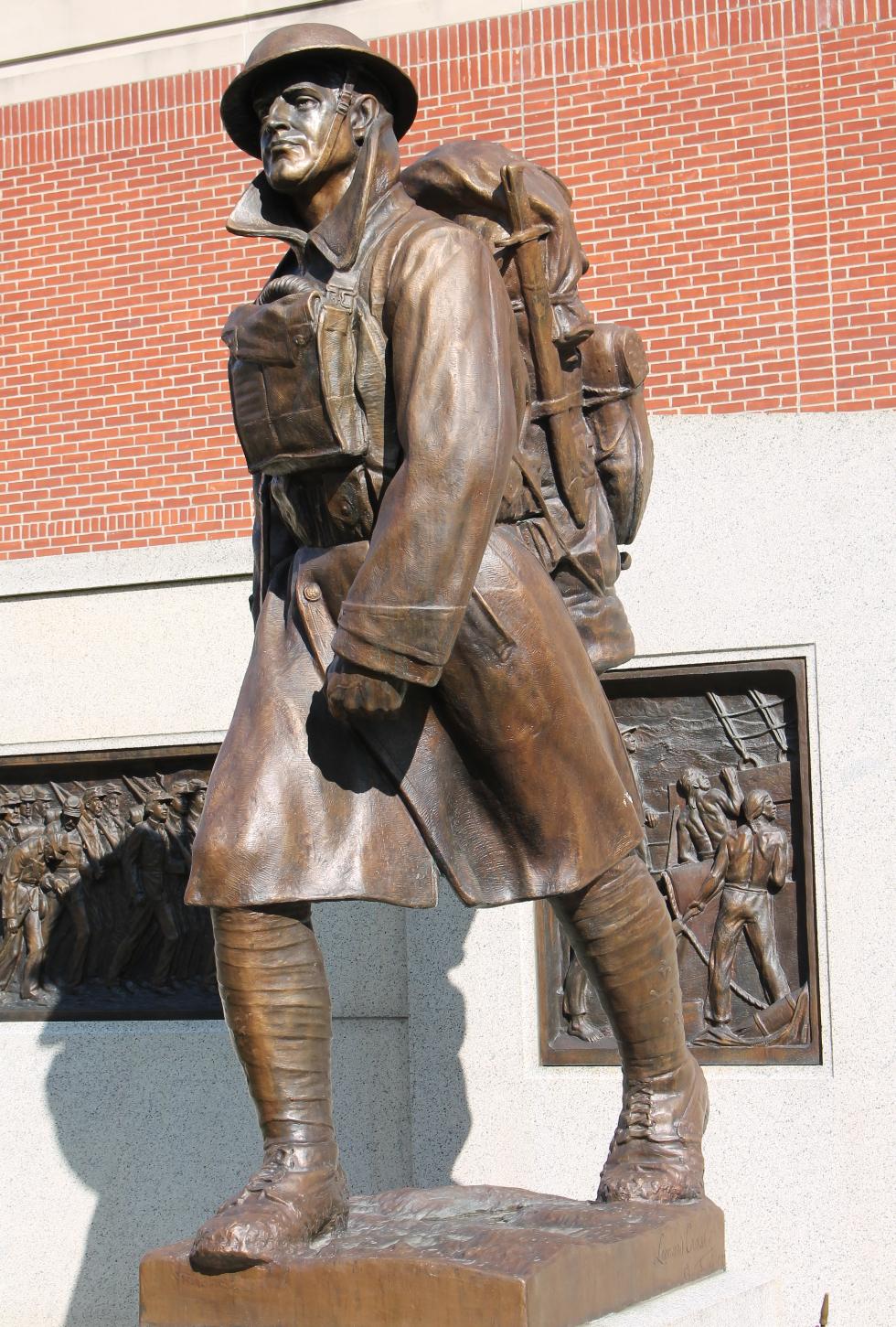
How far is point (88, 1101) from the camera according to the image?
655cm

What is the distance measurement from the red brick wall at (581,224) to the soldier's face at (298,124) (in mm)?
5293

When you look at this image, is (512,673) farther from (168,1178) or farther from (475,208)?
(168,1178)

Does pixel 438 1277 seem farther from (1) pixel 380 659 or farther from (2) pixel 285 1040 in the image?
(1) pixel 380 659

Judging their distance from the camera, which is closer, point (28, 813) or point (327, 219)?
point (327, 219)

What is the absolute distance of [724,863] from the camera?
584 cm

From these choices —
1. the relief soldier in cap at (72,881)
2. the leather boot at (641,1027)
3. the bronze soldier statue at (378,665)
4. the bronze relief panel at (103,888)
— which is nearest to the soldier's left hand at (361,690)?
the bronze soldier statue at (378,665)

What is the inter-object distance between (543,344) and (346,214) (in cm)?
60

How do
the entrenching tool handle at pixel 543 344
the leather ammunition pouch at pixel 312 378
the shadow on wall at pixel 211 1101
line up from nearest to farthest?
the leather ammunition pouch at pixel 312 378
the entrenching tool handle at pixel 543 344
the shadow on wall at pixel 211 1101

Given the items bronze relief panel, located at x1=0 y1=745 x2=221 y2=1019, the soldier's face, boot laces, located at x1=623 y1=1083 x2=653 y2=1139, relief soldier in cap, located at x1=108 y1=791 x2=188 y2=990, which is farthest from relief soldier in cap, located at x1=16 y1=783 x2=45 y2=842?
the soldier's face

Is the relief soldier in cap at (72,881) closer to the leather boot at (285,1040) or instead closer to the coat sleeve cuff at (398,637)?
the leather boot at (285,1040)

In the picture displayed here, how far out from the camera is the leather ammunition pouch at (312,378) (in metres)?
3.57

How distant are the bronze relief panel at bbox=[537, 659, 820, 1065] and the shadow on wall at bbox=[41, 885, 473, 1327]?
0.37m

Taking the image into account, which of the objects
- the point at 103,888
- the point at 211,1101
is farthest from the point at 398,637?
the point at 103,888

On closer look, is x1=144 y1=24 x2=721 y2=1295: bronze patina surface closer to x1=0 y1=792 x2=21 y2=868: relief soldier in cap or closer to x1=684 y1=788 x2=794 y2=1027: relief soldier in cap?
x1=684 y1=788 x2=794 y2=1027: relief soldier in cap
